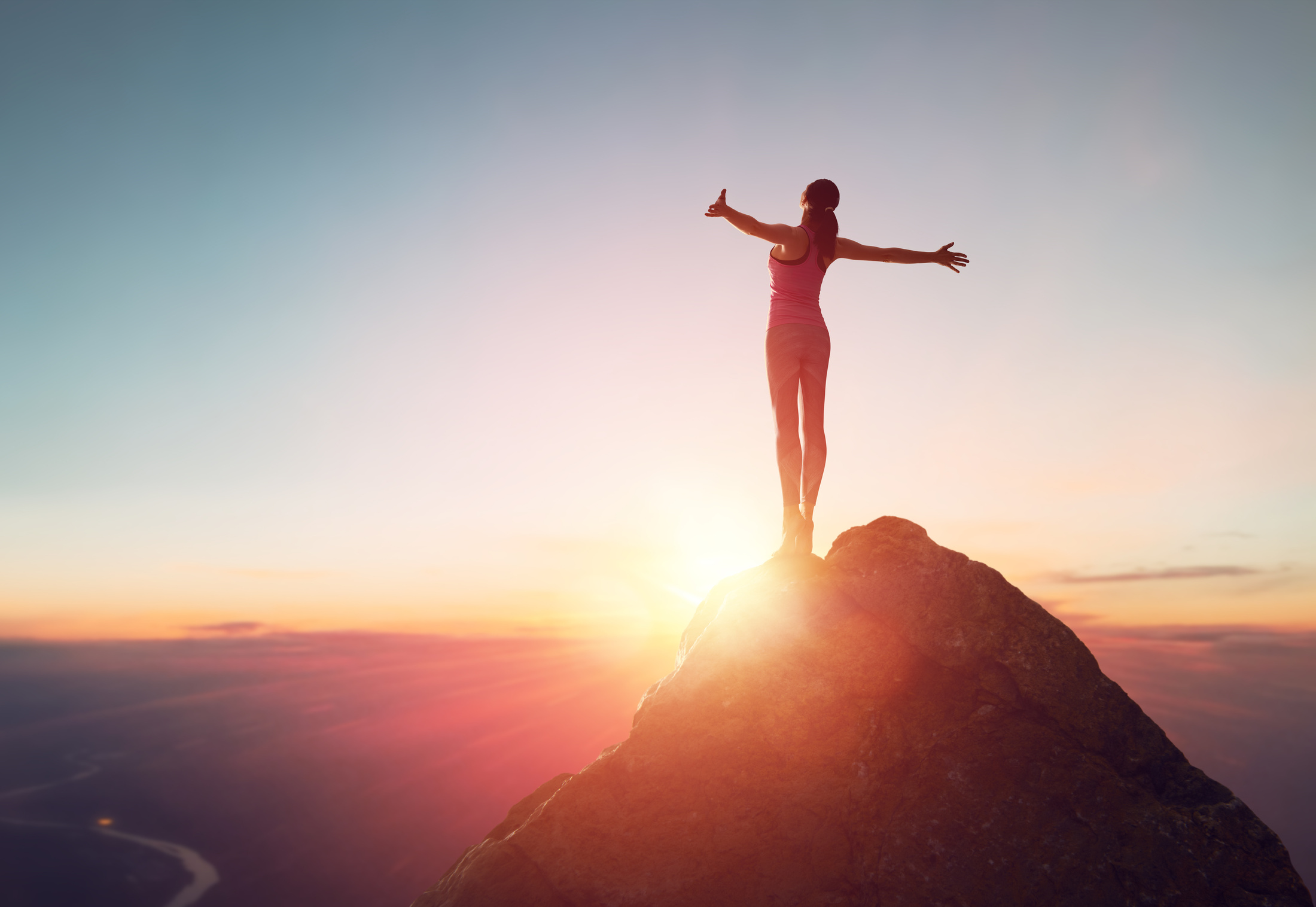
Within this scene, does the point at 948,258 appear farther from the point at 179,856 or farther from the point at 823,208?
the point at 179,856

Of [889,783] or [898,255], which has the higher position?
[898,255]

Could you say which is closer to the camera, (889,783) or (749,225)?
(889,783)

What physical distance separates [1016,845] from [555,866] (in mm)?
3726

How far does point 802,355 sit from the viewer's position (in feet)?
23.1

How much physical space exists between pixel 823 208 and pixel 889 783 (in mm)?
5848

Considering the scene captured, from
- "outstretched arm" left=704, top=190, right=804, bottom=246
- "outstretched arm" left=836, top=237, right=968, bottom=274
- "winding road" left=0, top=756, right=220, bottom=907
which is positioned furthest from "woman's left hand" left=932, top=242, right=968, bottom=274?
"winding road" left=0, top=756, right=220, bottom=907

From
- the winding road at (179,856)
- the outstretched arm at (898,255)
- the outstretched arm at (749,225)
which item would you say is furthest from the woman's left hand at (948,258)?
the winding road at (179,856)

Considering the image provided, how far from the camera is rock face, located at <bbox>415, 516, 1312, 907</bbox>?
180 inches

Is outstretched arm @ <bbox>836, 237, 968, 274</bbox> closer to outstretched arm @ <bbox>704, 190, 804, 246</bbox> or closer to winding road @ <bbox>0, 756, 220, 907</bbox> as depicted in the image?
outstretched arm @ <bbox>704, 190, 804, 246</bbox>

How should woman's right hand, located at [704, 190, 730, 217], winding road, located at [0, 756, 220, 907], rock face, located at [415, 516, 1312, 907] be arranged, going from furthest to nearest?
winding road, located at [0, 756, 220, 907]
woman's right hand, located at [704, 190, 730, 217]
rock face, located at [415, 516, 1312, 907]

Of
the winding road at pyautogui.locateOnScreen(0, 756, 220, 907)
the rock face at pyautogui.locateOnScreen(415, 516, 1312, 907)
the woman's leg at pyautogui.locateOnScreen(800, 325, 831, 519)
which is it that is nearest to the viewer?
the rock face at pyautogui.locateOnScreen(415, 516, 1312, 907)

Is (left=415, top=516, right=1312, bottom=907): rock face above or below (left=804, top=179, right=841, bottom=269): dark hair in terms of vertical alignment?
below

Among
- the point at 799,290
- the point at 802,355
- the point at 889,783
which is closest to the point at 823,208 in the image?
the point at 799,290

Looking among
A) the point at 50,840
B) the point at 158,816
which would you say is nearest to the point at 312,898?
the point at 158,816
